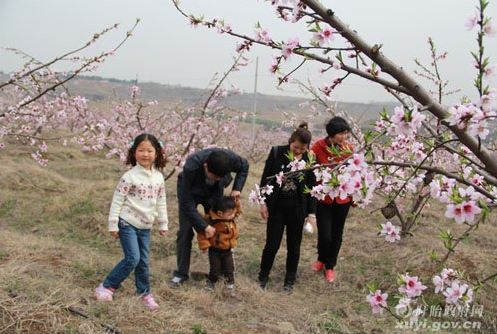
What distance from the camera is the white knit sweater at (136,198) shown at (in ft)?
10.1

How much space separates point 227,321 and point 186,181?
1152 millimetres

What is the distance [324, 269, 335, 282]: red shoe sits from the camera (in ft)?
14.1

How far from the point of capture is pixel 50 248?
433 centimetres

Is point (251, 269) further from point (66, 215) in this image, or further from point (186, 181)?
point (66, 215)

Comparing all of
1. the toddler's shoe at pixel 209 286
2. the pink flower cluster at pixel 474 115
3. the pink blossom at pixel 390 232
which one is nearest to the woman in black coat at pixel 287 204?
the toddler's shoe at pixel 209 286

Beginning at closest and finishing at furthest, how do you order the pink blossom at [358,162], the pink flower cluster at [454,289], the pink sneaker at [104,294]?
the pink blossom at [358,162]
the pink flower cluster at [454,289]
the pink sneaker at [104,294]

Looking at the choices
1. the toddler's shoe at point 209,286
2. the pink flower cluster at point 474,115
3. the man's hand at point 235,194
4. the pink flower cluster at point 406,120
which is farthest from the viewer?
the toddler's shoe at point 209,286

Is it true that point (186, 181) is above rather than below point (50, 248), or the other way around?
above

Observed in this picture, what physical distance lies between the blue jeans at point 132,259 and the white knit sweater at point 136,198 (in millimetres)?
63

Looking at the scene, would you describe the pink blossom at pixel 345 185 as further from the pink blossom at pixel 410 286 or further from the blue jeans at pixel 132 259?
the blue jeans at pixel 132 259

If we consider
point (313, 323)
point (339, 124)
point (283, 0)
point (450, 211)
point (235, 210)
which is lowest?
point (313, 323)

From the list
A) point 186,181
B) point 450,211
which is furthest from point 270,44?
point 186,181

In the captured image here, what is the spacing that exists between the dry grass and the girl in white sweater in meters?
0.16

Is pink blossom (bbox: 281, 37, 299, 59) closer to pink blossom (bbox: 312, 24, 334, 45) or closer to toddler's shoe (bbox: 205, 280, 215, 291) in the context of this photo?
pink blossom (bbox: 312, 24, 334, 45)
